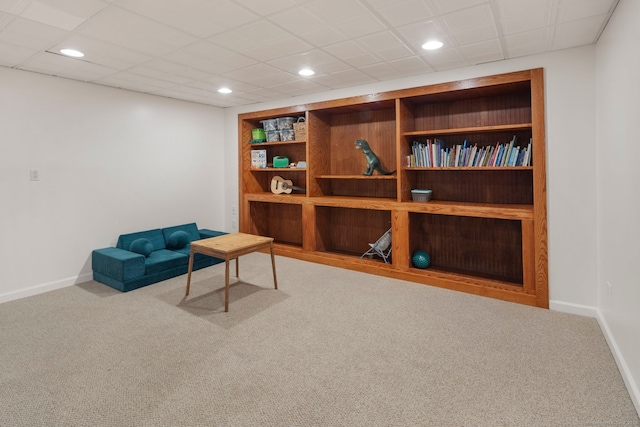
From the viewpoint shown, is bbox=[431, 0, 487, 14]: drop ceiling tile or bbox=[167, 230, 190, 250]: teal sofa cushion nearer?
bbox=[431, 0, 487, 14]: drop ceiling tile

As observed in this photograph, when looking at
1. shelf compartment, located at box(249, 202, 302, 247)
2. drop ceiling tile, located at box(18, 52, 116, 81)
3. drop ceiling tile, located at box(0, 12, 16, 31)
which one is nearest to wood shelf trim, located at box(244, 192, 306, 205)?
shelf compartment, located at box(249, 202, 302, 247)

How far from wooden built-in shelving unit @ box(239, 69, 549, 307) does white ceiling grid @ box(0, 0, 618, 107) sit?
56cm

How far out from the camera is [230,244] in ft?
10.9

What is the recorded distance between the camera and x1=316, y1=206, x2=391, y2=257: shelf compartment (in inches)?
185

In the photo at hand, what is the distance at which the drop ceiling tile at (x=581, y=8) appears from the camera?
7.00 ft

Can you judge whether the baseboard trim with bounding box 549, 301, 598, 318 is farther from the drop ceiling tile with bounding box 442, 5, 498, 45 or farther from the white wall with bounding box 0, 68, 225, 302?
the white wall with bounding box 0, 68, 225, 302

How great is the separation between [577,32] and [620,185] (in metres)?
1.28

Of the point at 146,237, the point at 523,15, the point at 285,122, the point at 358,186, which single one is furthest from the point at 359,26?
the point at 146,237

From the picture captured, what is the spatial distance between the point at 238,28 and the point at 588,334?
3.56 meters

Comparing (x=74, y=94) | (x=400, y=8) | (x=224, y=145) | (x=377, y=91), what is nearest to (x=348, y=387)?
(x=400, y=8)

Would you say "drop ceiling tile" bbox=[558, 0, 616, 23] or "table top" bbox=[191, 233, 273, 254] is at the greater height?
"drop ceiling tile" bbox=[558, 0, 616, 23]

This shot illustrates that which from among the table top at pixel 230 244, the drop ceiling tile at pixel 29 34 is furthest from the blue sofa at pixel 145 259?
the drop ceiling tile at pixel 29 34

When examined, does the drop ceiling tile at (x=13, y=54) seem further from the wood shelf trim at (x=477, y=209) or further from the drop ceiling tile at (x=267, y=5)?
the wood shelf trim at (x=477, y=209)

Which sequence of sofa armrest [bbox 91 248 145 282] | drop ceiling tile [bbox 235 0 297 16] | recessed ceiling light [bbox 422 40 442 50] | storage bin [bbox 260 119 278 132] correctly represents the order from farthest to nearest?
storage bin [bbox 260 119 278 132]
sofa armrest [bbox 91 248 145 282]
recessed ceiling light [bbox 422 40 442 50]
drop ceiling tile [bbox 235 0 297 16]
